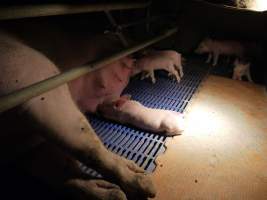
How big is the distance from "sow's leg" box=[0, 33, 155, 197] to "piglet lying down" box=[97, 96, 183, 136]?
0.76 metres

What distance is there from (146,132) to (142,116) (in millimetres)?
144

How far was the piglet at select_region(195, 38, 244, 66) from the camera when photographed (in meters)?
3.97

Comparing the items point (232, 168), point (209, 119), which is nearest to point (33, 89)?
point (232, 168)

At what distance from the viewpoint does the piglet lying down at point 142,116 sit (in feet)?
7.78

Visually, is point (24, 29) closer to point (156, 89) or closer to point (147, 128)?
point (147, 128)

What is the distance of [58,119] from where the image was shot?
1563 mm

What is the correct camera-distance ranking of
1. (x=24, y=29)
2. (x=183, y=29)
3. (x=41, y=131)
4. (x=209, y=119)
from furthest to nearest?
(x=183, y=29) < (x=209, y=119) < (x=24, y=29) < (x=41, y=131)

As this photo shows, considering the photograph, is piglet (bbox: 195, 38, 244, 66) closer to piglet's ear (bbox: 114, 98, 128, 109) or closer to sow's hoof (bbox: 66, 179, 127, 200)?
piglet's ear (bbox: 114, 98, 128, 109)

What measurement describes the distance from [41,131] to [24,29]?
2.86 feet

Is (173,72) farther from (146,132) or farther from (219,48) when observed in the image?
(146,132)

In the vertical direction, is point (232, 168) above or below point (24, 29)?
below

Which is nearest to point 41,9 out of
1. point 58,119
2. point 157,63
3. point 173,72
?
point 58,119

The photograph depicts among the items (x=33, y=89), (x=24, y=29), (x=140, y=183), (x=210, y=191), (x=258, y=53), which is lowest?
(x=210, y=191)

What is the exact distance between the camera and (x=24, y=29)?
203 cm
